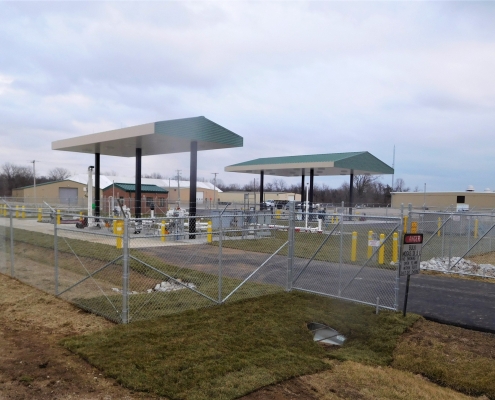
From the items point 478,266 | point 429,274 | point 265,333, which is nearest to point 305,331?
point 265,333

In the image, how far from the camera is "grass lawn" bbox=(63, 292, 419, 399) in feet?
17.1

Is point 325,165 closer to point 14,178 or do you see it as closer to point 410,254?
point 410,254

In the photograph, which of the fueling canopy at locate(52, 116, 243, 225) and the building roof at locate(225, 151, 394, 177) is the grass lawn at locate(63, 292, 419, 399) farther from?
the building roof at locate(225, 151, 394, 177)

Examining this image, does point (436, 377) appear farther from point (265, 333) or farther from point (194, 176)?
point (194, 176)

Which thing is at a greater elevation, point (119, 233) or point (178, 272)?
point (119, 233)

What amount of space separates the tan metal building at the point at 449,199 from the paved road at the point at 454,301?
27.9 meters

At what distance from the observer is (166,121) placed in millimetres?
18094

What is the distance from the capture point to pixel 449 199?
44.5m

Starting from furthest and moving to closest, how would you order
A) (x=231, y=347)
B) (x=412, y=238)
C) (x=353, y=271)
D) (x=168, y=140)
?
(x=168, y=140) < (x=353, y=271) < (x=412, y=238) < (x=231, y=347)

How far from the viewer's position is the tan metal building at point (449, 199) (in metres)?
41.1

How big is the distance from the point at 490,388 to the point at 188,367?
3928mm

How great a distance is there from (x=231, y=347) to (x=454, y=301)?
6134 millimetres

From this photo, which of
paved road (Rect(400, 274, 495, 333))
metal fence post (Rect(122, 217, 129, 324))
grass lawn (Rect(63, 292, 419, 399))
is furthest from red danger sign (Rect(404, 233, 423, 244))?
metal fence post (Rect(122, 217, 129, 324))

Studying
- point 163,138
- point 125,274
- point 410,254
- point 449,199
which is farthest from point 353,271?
point 449,199
